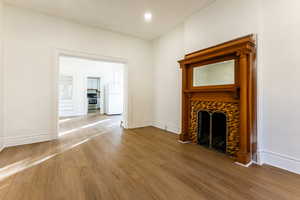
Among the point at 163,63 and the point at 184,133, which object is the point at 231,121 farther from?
the point at 163,63

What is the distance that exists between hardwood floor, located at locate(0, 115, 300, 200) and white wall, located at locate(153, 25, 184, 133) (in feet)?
4.61

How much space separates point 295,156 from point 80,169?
302 cm

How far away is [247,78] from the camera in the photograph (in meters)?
2.21

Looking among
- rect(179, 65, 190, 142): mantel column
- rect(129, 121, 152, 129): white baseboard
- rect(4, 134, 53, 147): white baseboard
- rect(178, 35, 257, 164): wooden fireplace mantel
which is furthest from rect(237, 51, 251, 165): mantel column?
rect(4, 134, 53, 147): white baseboard

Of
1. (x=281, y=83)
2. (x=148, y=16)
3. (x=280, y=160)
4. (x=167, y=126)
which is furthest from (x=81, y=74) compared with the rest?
(x=280, y=160)

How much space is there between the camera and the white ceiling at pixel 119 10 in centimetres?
291

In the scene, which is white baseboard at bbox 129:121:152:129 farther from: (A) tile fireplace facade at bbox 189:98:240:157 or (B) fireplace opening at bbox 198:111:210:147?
(A) tile fireplace facade at bbox 189:98:240:157

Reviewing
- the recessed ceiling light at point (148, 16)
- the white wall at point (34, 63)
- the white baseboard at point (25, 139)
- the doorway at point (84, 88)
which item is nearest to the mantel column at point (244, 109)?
the recessed ceiling light at point (148, 16)

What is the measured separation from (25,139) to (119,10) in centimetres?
353

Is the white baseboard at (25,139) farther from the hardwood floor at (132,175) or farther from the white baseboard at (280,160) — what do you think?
the white baseboard at (280,160)

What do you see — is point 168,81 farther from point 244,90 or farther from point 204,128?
point 244,90

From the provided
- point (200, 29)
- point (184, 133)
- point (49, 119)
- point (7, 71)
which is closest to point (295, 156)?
point (184, 133)

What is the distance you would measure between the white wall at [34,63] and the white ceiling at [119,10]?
253 mm

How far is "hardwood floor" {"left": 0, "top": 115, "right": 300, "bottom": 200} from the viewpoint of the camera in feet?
5.04
